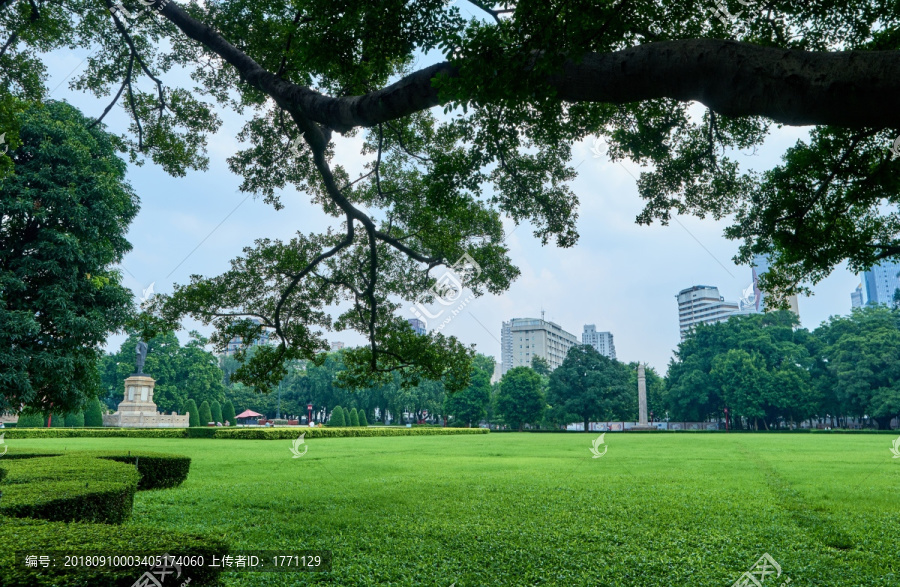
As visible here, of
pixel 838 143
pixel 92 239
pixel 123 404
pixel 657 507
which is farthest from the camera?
pixel 123 404

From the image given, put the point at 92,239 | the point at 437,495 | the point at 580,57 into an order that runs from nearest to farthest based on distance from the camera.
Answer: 1. the point at 580,57
2. the point at 437,495
3. the point at 92,239

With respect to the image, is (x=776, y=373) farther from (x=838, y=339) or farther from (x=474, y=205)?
(x=474, y=205)

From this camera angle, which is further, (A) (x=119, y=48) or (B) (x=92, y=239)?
(B) (x=92, y=239)

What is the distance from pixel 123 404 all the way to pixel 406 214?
42.0m

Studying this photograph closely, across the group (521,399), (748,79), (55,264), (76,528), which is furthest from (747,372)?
(76,528)

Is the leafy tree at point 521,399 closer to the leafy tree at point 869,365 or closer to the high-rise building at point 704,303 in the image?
the leafy tree at point 869,365

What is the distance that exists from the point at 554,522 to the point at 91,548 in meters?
5.83

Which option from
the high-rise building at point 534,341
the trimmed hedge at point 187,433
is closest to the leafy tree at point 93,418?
the trimmed hedge at point 187,433

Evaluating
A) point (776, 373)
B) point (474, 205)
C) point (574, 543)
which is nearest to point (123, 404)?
point (474, 205)

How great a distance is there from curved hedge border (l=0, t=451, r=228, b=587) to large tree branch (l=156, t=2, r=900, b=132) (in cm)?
371

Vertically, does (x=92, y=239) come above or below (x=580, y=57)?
above

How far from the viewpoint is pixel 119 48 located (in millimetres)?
10969

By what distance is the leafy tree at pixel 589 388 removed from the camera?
180 feet

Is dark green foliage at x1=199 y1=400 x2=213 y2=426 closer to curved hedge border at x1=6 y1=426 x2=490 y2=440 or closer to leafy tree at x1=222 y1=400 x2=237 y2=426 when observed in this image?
leafy tree at x1=222 y1=400 x2=237 y2=426
